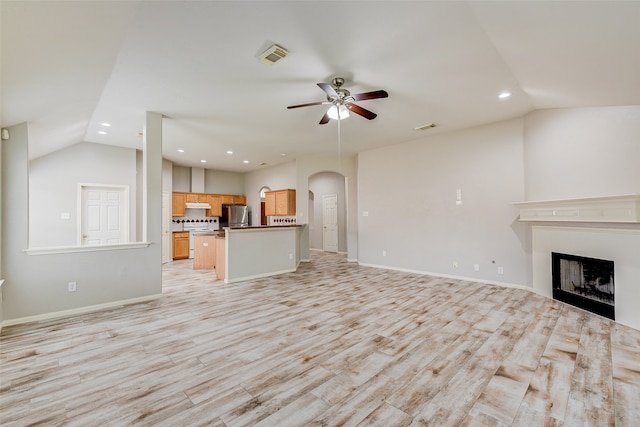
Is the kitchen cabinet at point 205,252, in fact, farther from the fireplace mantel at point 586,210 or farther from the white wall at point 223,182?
the fireplace mantel at point 586,210

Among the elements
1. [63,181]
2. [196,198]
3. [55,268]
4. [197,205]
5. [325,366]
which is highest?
[63,181]

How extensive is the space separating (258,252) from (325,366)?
3601 mm

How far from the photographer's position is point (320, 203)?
10.1m

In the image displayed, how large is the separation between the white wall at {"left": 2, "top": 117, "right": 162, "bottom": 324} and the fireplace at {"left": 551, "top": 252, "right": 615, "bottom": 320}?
6134 mm

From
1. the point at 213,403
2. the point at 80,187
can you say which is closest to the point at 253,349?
the point at 213,403

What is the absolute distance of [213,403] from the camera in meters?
1.81

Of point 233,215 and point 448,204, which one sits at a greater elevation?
point 448,204

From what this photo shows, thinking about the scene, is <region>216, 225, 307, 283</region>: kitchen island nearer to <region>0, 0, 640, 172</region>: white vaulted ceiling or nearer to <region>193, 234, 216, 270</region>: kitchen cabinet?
<region>193, 234, 216, 270</region>: kitchen cabinet

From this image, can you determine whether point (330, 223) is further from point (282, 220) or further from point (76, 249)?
point (76, 249)

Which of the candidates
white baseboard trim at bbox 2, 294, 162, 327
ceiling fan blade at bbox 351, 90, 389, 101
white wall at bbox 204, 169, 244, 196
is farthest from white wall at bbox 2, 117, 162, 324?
white wall at bbox 204, 169, 244, 196

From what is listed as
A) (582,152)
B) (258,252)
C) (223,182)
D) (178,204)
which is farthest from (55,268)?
(582,152)

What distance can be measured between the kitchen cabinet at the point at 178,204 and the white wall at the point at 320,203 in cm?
431

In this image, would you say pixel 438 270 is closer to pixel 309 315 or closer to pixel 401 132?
pixel 401 132

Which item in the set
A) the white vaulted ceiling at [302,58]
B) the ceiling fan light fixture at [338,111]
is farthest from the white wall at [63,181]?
Result: the ceiling fan light fixture at [338,111]
